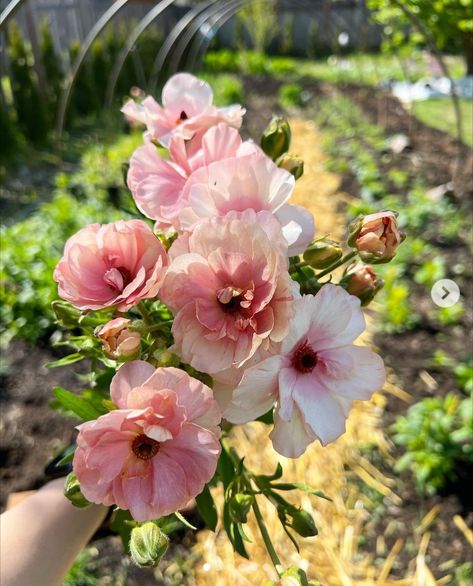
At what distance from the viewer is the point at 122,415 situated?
57cm

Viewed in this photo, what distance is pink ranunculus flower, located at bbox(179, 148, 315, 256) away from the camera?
0.66 m

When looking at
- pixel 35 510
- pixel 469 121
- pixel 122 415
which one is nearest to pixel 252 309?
pixel 122 415

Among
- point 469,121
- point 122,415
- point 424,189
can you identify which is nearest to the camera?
point 122,415

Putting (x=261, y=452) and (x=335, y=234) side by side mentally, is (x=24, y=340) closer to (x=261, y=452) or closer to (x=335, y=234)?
(x=261, y=452)

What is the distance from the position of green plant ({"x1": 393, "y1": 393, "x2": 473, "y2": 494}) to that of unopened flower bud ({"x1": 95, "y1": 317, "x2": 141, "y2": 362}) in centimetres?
164

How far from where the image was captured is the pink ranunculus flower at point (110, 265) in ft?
2.07

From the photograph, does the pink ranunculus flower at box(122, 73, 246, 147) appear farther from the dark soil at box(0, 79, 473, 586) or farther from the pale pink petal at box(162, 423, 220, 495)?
the dark soil at box(0, 79, 473, 586)

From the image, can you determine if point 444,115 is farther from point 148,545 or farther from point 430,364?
point 148,545

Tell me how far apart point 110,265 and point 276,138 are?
1.25 feet

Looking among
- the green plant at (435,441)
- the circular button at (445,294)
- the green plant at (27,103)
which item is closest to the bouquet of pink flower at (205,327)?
the green plant at (435,441)

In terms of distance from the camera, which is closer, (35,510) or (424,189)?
(35,510)

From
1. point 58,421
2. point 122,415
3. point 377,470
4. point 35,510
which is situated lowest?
point 377,470

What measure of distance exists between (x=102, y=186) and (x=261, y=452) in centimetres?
295

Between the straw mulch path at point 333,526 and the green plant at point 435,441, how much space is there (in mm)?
106
